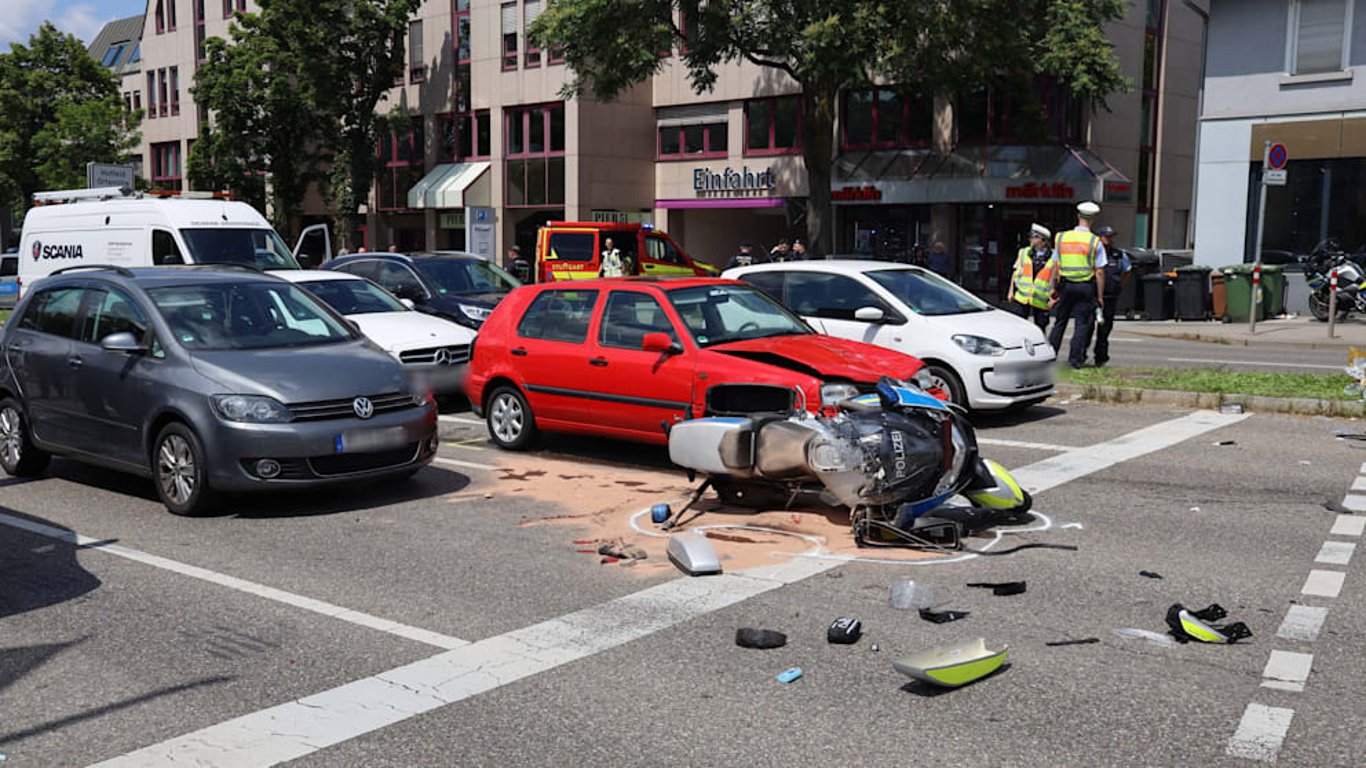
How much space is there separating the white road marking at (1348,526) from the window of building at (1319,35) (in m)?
21.2

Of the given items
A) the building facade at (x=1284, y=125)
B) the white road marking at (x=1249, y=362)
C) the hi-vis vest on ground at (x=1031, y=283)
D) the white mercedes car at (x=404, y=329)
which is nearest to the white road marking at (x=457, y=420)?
the white mercedes car at (x=404, y=329)

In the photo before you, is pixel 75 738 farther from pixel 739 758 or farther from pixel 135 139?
pixel 135 139

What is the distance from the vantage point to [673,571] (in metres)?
6.75

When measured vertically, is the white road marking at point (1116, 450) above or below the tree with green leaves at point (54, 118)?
below

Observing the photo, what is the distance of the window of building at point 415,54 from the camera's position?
4600 centimetres

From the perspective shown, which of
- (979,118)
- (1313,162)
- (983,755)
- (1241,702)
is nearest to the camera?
(983,755)

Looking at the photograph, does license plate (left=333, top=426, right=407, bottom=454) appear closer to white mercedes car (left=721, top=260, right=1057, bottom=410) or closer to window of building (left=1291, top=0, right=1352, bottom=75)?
white mercedes car (left=721, top=260, right=1057, bottom=410)

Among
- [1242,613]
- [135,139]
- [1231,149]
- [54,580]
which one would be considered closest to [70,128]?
[135,139]

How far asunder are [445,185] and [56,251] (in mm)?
25461

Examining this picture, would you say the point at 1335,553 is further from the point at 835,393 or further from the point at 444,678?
the point at 444,678

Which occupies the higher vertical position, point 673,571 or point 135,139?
point 135,139

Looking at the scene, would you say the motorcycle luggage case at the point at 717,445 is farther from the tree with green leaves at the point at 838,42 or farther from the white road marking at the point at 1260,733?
the tree with green leaves at the point at 838,42

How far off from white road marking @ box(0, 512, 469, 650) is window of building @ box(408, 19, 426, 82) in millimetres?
40157

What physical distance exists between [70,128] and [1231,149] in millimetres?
44363
